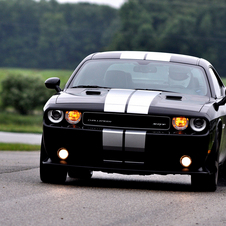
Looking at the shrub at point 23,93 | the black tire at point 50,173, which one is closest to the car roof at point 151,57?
the black tire at point 50,173

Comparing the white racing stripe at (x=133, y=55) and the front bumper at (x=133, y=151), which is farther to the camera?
the white racing stripe at (x=133, y=55)

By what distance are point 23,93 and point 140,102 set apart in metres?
71.0

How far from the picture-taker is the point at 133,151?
6.68m

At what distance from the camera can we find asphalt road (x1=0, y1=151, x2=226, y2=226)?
16.6 ft

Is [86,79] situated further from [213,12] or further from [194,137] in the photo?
[213,12]

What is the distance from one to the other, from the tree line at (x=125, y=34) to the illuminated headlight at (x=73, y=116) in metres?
102

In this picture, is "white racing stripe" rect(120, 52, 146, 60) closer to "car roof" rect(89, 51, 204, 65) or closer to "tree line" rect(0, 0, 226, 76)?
"car roof" rect(89, 51, 204, 65)

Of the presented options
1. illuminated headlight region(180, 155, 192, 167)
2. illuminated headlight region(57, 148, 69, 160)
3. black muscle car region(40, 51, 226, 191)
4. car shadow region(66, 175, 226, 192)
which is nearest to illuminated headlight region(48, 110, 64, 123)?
black muscle car region(40, 51, 226, 191)

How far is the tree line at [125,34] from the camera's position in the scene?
111m

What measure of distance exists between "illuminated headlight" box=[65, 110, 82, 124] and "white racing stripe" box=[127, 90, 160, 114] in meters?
0.55

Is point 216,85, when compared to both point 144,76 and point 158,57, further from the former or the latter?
point 144,76

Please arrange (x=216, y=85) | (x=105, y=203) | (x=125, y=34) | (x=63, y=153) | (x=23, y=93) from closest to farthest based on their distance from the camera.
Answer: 1. (x=105, y=203)
2. (x=63, y=153)
3. (x=216, y=85)
4. (x=23, y=93)
5. (x=125, y=34)

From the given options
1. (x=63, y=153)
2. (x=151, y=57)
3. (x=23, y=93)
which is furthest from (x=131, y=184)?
(x=23, y=93)

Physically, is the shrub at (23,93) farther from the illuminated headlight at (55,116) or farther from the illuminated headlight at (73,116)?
the illuminated headlight at (73,116)
